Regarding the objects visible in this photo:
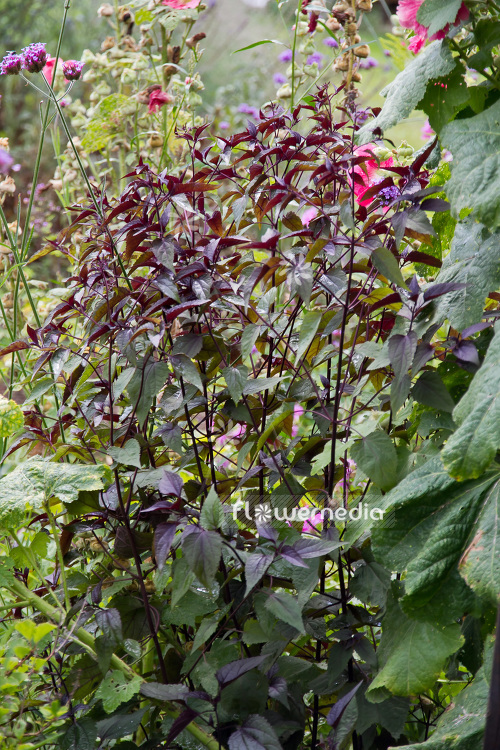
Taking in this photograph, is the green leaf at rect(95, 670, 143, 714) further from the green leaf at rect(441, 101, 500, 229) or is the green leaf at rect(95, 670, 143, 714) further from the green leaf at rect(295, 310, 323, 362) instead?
the green leaf at rect(441, 101, 500, 229)

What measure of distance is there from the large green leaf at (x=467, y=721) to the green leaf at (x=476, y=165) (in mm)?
568

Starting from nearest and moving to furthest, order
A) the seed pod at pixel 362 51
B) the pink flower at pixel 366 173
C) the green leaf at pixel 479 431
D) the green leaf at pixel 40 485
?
the green leaf at pixel 479 431
the green leaf at pixel 40 485
the pink flower at pixel 366 173
the seed pod at pixel 362 51

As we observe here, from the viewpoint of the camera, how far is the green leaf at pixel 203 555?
815 millimetres

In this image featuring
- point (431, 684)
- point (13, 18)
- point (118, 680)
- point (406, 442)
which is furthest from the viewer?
point (13, 18)

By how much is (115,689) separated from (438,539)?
0.50 m

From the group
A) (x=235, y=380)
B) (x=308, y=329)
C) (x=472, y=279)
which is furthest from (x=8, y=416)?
(x=472, y=279)

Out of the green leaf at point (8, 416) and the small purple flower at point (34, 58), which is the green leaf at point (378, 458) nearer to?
the green leaf at point (8, 416)

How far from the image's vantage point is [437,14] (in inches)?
37.7

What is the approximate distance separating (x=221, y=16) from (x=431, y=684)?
8829 millimetres

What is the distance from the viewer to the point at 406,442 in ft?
3.69

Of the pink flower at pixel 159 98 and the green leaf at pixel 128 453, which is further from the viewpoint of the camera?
the pink flower at pixel 159 98

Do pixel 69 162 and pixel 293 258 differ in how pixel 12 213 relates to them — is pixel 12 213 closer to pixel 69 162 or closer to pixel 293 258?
pixel 69 162

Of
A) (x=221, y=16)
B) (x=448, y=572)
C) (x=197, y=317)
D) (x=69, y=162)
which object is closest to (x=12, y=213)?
(x=69, y=162)

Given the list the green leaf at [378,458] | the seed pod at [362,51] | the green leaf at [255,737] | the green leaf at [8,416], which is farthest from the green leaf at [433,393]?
the seed pod at [362,51]
